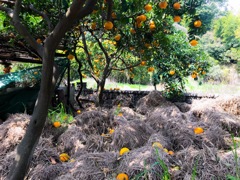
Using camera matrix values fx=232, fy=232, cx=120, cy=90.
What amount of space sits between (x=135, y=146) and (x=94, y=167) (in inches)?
32.2

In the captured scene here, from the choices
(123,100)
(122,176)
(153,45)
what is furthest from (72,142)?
(123,100)

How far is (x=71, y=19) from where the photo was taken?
157cm

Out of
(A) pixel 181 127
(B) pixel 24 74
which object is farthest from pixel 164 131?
(B) pixel 24 74

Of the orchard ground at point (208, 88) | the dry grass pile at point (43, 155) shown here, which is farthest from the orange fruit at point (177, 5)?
the orchard ground at point (208, 88)

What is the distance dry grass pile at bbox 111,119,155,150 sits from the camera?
2.81 meters

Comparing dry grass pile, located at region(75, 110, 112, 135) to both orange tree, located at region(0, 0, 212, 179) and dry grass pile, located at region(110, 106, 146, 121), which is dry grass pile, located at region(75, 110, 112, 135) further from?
orange tree, located at region(0, 0, 212, 179)

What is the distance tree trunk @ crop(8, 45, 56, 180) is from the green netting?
7.75 feet

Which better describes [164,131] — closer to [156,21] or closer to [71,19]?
[156,21]

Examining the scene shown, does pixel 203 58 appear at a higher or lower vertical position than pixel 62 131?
higher

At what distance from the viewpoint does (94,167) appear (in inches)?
82.0

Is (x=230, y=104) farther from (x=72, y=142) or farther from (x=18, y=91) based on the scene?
(x=18, y=91)

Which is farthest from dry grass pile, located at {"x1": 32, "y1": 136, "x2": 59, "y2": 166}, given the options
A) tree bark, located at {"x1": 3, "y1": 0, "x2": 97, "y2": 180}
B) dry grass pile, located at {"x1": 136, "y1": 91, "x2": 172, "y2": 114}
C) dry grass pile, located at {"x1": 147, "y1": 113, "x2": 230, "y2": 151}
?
dry grass pile, located at {"x1": 136, "y1": 91, "x2": 172, "y2": 114}

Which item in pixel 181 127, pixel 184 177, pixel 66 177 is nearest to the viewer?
pixel 184 177

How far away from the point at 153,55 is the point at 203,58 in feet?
3.79
